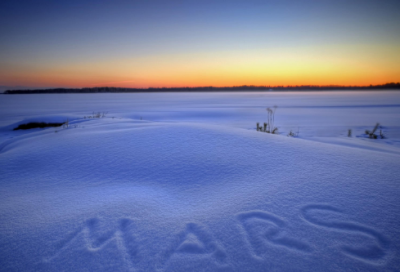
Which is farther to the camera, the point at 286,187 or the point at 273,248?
the point at 286,187

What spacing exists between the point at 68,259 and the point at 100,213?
1.28 ft

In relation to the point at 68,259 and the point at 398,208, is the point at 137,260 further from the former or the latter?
the point at 398,208

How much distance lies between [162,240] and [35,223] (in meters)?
0.98

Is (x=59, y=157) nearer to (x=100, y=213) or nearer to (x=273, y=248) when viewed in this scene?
(x=100, y=213)

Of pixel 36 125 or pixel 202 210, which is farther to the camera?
pixel 36 125

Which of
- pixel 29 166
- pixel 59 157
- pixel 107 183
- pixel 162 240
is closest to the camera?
pixel 162 240

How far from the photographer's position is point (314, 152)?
254 centimetres

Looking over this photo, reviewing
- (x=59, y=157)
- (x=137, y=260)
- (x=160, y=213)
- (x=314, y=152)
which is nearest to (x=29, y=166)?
(x=59, y=157)

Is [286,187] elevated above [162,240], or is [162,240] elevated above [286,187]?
[286,187]

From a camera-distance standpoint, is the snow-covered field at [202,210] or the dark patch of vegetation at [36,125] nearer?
the snow-covered field at [202,210]

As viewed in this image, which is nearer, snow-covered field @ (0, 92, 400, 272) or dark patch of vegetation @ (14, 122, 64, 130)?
snow-covered field @ (0, 92, 400, 272)

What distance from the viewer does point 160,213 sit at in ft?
5.02

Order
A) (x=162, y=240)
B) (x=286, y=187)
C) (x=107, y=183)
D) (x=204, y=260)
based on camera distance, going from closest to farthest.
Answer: (x=204, y=260) < (x=162, y=240) < (x=286, y=187) < (x=107, y=183)

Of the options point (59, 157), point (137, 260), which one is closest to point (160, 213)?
point (137, 260)
